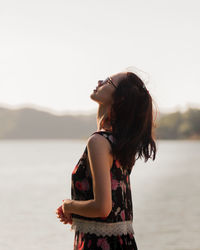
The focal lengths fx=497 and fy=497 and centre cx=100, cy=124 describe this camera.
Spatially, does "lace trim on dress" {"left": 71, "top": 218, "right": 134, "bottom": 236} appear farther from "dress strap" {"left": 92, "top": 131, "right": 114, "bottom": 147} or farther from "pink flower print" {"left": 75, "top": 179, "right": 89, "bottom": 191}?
"dress strap" {"left": 92, "top": 131, "right": 114, "bottom": 147}

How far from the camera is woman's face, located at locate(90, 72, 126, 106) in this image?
7.36 feet

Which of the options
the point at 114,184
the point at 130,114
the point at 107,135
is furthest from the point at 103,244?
the point at 130,114

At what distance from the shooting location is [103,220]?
2.19 meters

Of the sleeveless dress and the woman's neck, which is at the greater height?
the woman's neck

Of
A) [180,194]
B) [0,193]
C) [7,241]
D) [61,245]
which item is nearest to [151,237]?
[61,245]

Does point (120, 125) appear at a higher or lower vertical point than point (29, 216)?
higher

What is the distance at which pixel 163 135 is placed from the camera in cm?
16188

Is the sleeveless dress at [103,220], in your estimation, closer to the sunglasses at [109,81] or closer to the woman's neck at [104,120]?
the woman's neck at [104,120]

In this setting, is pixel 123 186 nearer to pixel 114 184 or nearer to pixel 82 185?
pixel 114 184

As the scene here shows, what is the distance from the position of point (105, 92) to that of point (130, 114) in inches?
5.9

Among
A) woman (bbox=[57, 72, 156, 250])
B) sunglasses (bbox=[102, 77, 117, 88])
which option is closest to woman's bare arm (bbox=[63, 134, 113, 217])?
woman (bbox=[57, 72, 156, 250])

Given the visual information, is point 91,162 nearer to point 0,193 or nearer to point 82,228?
point 82,228

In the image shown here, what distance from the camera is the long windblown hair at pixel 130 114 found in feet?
7.27

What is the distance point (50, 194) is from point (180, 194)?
3471 millimetres
